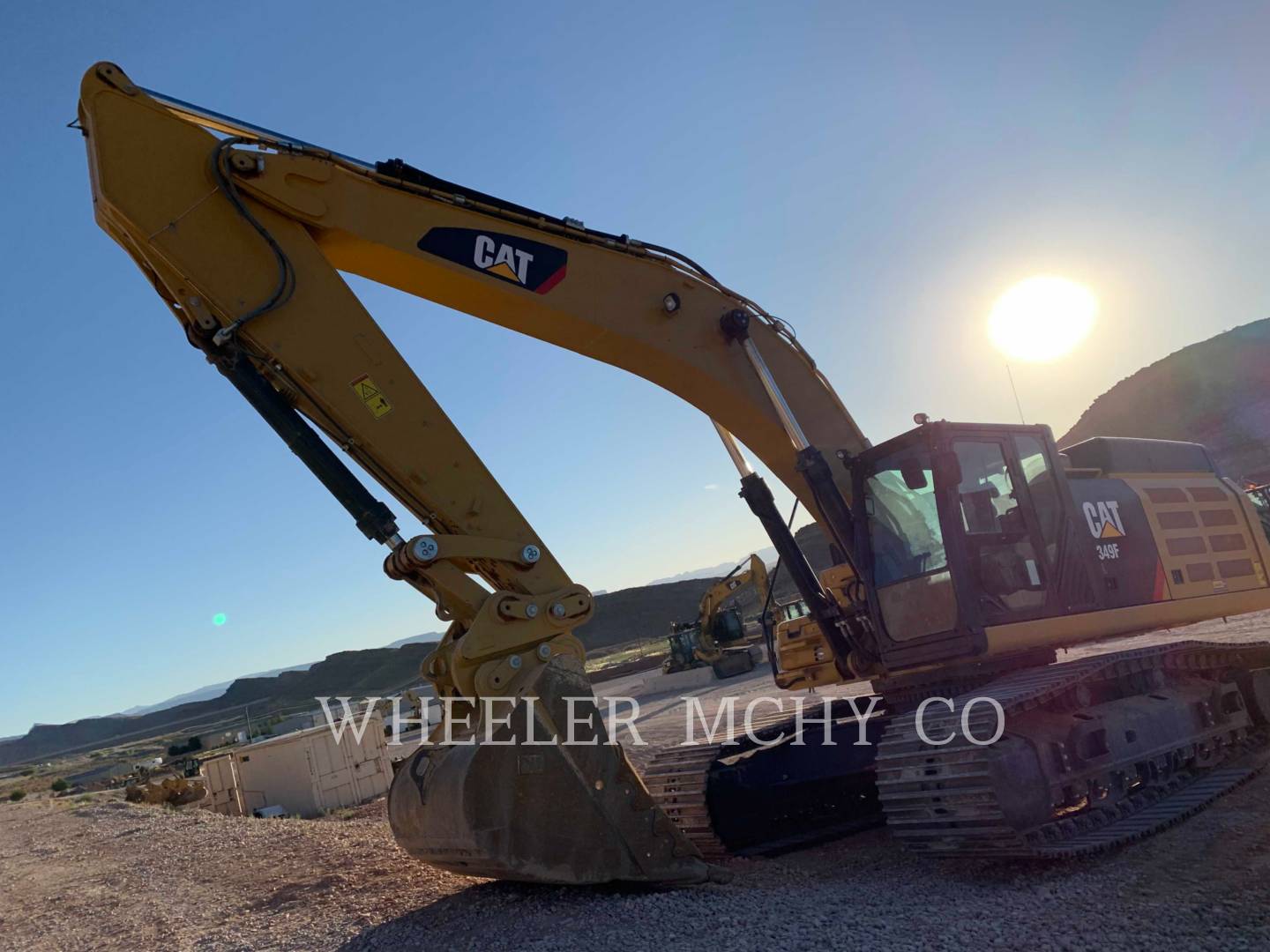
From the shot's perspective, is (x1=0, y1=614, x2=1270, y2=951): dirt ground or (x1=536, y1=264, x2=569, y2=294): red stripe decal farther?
(x1=536, y1=264, x2=569, y2=294): red stripe decal

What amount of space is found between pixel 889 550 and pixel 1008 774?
177 cm

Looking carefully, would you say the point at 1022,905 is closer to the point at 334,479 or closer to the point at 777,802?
the point at 777,802

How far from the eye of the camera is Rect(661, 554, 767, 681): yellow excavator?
23.6 metres

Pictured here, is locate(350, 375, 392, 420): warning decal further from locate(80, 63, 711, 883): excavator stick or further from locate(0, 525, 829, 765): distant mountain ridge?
locate(0, 525, 829, 765): distant mountain ridge

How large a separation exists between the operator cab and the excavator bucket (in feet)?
7.07

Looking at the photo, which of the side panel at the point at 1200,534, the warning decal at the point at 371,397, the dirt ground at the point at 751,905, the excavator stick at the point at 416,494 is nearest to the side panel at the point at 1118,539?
the side panel at the point at 1200,534

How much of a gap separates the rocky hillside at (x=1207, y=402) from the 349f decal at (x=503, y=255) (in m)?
53.0

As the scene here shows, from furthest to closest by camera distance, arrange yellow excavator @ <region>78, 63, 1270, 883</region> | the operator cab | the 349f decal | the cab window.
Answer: the cab window → the operator cab → the 349f decal → yellow excavator @ <region>78, 63, 1270, 883</region>

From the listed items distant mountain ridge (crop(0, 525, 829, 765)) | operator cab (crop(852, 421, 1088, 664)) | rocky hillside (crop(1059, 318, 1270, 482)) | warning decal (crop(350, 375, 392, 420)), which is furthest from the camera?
distant mountain ridge (crop(0, 525, 829, 765))

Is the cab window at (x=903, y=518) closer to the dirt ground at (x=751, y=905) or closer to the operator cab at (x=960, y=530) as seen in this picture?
the operator cab at (x=960, y=530)

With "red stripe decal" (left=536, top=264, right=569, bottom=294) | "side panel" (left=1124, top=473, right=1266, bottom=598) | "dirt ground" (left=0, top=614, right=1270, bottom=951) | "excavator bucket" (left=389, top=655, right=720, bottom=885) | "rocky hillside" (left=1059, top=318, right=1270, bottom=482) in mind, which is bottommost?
"dirt ground" (left=0, top=614, right=1270, bottom=951)

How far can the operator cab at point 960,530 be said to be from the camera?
19.4 feet

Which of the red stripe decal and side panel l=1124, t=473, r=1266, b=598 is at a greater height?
the red stripe decal

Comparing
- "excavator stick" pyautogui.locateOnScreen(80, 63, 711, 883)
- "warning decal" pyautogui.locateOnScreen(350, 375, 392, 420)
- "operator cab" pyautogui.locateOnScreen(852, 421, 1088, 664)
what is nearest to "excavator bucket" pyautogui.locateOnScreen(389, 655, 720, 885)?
"excavator stick" pyautogui.locateOnScreen(80, 63, 711, 883)
